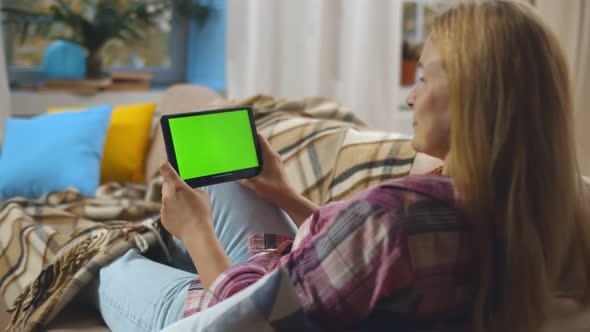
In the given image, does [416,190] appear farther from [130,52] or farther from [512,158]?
[130,52]

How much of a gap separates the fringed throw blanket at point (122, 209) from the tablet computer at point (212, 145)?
291 millimetres

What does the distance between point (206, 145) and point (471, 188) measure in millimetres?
598

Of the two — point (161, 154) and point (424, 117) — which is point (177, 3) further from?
point (424, 117)

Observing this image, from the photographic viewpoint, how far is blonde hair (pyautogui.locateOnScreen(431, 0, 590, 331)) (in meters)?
0.83

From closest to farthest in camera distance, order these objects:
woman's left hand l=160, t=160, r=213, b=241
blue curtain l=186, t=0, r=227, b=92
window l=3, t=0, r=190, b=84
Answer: woman's left hand l=160, t=160, r=213, b=241 < window l=3, t=0, r=190, b=84 < blue curtain l=186, t=0, r=227, b=92

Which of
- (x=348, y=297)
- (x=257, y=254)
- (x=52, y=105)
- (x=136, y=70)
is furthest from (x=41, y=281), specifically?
(x=136, y=70)

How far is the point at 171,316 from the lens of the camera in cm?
116

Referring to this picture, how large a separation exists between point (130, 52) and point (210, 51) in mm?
400

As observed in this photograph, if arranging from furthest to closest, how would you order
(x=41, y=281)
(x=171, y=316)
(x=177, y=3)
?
(x=177, y=3)
(x=41, y=281)
(x=171, y=316)

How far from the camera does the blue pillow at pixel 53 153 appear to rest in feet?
7.81

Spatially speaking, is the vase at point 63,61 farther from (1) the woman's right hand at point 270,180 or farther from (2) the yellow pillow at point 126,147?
(1) the woman's right hand at point 270,180

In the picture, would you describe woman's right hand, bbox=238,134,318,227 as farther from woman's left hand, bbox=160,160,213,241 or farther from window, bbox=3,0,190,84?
window, bbox=3,0,190,84

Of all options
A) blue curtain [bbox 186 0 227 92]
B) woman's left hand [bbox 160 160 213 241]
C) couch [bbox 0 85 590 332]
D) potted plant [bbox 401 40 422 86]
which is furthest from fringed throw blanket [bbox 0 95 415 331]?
potted plant [bbox 401 40 422 86]

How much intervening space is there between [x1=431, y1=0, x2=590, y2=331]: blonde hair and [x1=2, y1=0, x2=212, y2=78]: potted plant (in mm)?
2616
